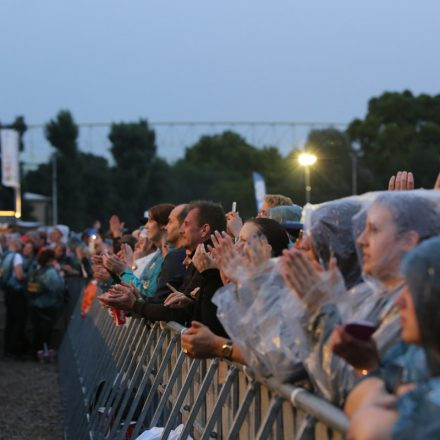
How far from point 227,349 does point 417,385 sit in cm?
207

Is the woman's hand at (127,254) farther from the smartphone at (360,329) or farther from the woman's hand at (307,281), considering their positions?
the smartphone at (360,329)

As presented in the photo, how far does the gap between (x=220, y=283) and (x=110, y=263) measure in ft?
10.2

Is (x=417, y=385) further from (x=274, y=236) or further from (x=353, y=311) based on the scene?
(x=274, y=236)

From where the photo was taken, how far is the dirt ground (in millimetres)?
11758

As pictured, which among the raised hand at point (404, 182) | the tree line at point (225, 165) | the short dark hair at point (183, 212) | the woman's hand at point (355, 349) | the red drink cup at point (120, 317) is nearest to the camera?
the woman's hand at point (355, 349)

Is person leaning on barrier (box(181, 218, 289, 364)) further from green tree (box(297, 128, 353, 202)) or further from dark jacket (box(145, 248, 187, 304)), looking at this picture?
green tree (box(297, 128, 353, 202))

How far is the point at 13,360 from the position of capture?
19328mm

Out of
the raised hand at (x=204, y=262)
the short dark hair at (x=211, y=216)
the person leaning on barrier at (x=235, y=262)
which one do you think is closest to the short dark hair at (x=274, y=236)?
the person leaning on barrier at (x=235, y=262)

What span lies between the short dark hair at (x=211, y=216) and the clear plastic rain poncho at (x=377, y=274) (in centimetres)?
364

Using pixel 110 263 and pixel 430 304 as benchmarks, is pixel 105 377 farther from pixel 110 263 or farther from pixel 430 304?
pixel 430 304

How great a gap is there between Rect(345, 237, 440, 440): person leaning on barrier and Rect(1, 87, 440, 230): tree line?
130 ft

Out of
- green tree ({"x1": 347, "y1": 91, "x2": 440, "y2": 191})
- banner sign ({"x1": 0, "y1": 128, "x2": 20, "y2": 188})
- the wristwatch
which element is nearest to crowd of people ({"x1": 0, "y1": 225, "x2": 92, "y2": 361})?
the wristwatch

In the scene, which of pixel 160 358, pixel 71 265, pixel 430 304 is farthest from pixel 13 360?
pixel 430 304

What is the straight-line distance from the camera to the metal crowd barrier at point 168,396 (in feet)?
12.5
